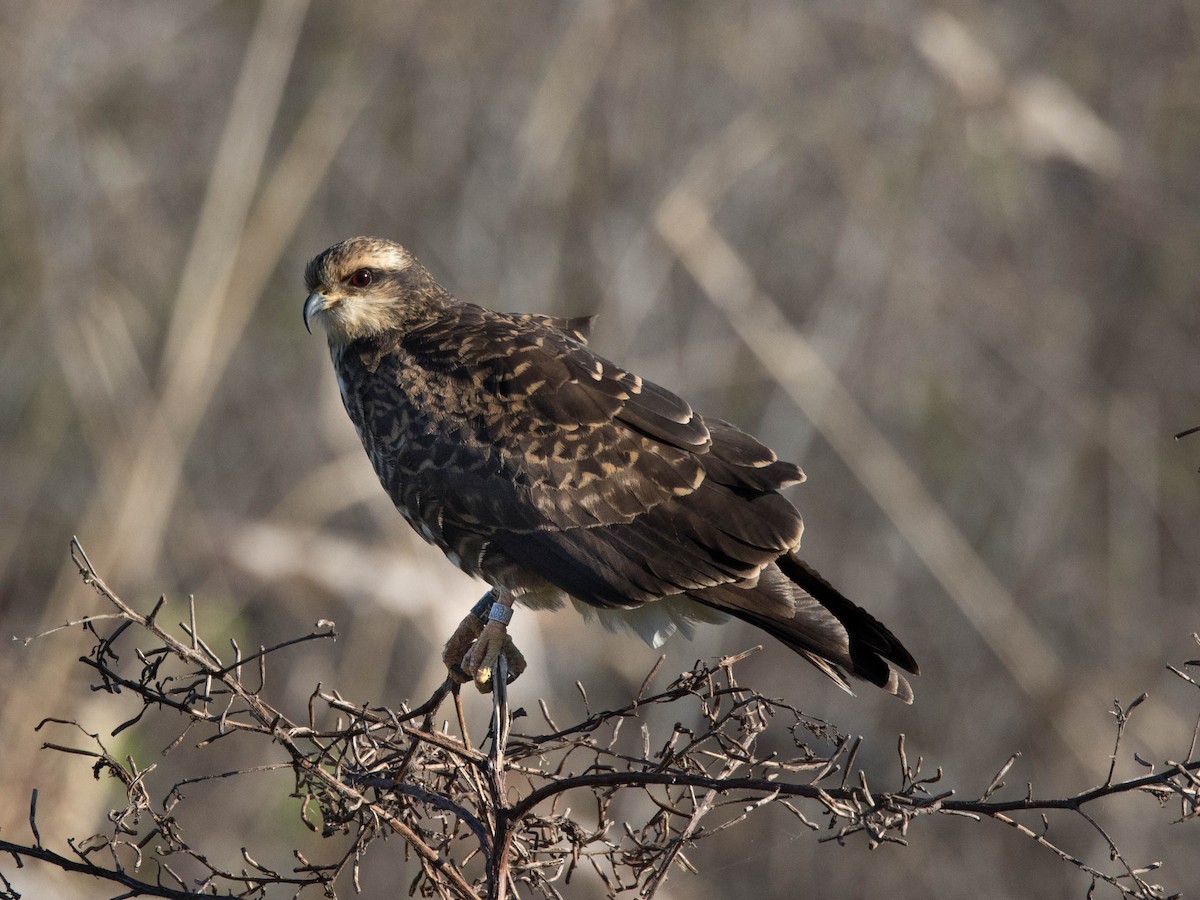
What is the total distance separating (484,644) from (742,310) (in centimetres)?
250

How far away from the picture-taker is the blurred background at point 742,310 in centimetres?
548

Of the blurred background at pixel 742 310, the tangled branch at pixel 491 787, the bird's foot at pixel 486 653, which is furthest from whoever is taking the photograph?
the blurred background at pixel 742 310

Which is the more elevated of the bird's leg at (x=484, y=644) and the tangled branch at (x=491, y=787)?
the bird's leg at (x=484, y=644)

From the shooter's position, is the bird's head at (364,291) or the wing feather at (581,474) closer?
the wing feather at (581,474)

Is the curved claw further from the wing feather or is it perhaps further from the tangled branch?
the tangled branch

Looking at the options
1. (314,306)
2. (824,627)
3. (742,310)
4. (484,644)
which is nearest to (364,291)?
(314,306)

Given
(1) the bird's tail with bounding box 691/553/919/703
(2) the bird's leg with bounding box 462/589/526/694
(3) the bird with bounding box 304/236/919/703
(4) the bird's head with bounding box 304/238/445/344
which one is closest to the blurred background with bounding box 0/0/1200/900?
(4) the bird's head with bounding box 304/238/445/344

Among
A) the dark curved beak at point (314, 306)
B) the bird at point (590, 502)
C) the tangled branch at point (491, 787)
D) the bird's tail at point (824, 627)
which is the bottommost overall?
the tangled branch at point (491, 787)

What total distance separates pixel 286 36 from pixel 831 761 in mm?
3994

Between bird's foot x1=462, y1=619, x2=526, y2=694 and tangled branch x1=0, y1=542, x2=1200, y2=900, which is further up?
bird's foot x1=462, y1=619, x2=526, y2=694

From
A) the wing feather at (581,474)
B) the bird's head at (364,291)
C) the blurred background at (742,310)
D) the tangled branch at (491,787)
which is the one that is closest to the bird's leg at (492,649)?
the wing feather at (581,474)

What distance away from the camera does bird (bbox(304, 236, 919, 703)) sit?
3031 millimetres

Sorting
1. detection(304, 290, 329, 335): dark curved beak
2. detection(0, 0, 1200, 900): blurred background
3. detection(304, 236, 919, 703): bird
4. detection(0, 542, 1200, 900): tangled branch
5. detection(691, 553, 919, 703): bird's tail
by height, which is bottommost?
detection(0, 542, 1200, 900): tangled branch

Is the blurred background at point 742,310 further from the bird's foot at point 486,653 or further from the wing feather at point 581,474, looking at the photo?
the bird's foot at point 486,653
